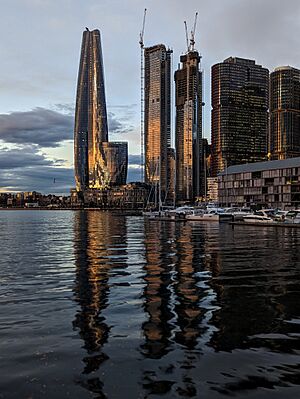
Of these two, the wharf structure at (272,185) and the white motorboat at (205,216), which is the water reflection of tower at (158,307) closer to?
the white motorboat at (205,216)

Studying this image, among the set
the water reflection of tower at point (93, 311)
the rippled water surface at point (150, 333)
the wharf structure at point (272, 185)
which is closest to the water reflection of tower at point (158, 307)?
the rippled water surface at point (150, 333)

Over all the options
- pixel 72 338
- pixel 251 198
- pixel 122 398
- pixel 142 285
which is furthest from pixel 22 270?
pixel 251 198

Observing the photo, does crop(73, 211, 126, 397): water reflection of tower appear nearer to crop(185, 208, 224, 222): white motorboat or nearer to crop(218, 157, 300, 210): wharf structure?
crop(185, 208, 224, 222): white motorboat

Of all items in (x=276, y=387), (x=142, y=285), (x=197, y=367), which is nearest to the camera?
(x=276, y=387)

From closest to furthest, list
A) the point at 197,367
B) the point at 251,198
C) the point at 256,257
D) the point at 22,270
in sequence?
1. the point at 197,367
2. the point at 22,270
3. the point at 256,257
4. the point at 251,198

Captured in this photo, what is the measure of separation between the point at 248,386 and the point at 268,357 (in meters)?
2.25

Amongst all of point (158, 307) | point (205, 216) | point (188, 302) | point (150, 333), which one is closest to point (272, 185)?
point (205, 216)

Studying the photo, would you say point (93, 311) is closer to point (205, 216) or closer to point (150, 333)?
point (150, 333)

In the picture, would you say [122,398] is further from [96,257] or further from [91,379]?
[96,257]

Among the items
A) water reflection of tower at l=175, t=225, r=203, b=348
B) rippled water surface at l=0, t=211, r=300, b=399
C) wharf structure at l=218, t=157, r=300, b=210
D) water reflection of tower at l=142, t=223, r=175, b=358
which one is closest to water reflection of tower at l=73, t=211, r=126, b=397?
rippled water surface at l=0, t=211, r=300, b=399

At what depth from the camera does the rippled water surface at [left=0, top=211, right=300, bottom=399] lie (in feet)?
37.1

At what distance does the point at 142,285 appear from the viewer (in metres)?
24.8

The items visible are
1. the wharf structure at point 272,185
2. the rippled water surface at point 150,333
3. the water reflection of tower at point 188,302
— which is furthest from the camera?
the wharf structure at point 272,185

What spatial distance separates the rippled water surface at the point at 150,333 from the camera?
11.3 m
